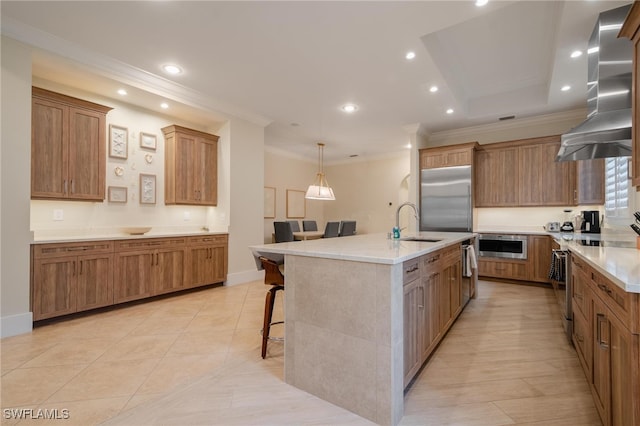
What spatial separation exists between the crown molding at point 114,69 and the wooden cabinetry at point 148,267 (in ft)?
6.40

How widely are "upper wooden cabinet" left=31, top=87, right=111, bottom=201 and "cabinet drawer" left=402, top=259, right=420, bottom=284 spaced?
12.3ft

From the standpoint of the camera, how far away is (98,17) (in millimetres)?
2523

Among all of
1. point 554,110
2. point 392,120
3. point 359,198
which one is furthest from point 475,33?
point 359,198

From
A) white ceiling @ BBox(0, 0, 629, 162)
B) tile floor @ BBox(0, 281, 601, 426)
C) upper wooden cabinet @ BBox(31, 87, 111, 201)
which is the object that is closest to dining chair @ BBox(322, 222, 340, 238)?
white ceiling @ BBox(0, 0, 629, 162)

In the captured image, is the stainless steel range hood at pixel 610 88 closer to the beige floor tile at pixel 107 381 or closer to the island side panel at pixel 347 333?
the island side panel at pixel 347 333

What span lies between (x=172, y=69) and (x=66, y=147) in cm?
148

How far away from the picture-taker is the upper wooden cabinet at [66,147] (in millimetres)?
3010

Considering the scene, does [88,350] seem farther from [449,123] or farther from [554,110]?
[554,110]

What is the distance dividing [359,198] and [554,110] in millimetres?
4831

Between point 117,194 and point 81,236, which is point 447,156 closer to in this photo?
point 117,194

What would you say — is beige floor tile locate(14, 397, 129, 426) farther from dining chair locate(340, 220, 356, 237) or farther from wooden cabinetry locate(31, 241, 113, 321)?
dining chair locate(340, 220, 356, 237)

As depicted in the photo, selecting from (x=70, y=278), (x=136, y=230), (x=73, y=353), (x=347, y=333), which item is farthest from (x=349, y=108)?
(x=73, y=353)

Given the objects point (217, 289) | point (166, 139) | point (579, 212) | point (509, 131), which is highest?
point (509, 131)

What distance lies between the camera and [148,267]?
3.72 meters
